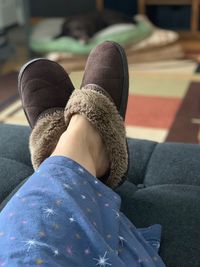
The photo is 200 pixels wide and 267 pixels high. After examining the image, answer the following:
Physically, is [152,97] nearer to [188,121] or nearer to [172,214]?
[188,121]

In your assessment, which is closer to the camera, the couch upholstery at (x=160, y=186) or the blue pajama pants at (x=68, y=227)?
the blue pajama pants at (x=68, y=227)

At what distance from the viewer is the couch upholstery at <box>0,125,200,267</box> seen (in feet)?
2.33

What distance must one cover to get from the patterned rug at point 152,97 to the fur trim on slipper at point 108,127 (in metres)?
0.80

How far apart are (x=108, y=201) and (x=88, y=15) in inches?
88.1

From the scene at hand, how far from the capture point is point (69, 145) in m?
0.76

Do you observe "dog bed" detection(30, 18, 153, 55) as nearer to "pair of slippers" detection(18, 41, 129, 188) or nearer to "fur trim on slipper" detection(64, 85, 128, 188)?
"pair of slippers" detection(18, 41, 129, 188)

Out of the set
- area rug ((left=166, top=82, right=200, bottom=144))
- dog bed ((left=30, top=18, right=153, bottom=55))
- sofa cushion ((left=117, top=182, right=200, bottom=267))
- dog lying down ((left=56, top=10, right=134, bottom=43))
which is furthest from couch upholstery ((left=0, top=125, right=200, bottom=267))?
dog lying down ((left=56, top=10, right=134, bottom=43))

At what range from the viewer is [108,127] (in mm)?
839

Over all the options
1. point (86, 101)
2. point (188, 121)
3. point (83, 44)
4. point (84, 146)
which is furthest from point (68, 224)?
point (83, 44)

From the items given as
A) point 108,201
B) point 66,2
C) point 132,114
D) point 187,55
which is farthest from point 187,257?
point 66,2

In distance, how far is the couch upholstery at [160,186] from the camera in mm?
710

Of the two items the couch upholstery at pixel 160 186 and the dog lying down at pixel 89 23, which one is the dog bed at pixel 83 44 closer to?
the dog lying down at pixel 89 23

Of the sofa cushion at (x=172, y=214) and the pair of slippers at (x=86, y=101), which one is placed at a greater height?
the pair of slippers at (x=86, y=101)

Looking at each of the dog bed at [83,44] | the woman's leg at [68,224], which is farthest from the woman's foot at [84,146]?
the dog bed at [83,44]
